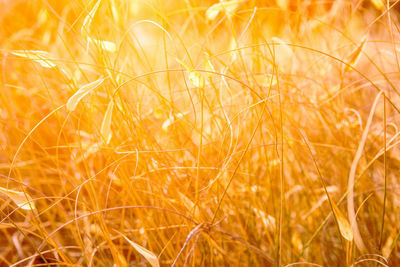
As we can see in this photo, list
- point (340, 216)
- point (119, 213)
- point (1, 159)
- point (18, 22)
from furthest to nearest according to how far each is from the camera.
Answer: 1. point (18, 22)
2. point (1, 159)
3. point (119, 213)
4. point (340, 216)

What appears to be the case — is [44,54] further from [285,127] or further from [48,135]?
[48,135]

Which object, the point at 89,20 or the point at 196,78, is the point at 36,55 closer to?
the point at 89,20

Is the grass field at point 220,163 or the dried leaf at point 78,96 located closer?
the dried leaf at point 78,96

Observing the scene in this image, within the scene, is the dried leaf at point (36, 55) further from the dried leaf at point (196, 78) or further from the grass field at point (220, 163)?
the dried leaf at point (196, 78)

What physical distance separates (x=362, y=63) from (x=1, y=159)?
1338 millimetres

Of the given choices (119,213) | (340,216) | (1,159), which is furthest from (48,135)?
(340,216)

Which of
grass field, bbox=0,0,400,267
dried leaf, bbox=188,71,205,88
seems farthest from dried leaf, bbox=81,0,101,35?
dried leaf, bbox=188,71,205,88

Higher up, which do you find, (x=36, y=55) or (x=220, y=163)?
(x=36, y=55)

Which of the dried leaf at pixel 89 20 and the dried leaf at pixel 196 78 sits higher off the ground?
the dried leaf at pixel 89 20

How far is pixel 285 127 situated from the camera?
0.83 metres

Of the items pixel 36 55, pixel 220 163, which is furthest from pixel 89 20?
pixel 220 163

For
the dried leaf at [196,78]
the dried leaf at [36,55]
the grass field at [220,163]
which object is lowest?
the grass field at [220,163]

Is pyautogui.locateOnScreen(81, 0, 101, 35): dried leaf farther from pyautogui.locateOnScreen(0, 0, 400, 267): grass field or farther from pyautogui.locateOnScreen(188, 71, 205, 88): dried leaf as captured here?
pyautogui.locateOnScreen(188, 71, 205, 88): dried leaf

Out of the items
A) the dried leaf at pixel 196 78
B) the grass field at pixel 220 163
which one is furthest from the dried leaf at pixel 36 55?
the dried leaf at pixel 196 78
